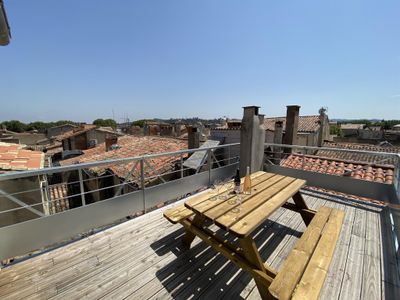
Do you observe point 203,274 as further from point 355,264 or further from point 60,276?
point 355,264

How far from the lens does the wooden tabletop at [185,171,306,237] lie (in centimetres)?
139

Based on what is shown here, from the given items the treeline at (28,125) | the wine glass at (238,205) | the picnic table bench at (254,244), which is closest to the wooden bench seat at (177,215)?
the picnic table bench at (254,244)

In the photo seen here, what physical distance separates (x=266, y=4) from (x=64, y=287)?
718 centimetres

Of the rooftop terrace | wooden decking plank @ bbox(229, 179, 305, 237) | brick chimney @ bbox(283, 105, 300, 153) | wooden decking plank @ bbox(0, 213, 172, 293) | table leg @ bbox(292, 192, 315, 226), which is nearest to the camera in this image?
wooden decking plank @ bbox(229, 179, 305, 237)

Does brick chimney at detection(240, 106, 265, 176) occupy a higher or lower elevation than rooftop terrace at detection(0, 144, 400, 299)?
higher

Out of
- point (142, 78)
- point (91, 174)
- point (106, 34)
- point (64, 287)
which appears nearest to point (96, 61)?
point (106, 34)

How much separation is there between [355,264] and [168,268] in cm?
198

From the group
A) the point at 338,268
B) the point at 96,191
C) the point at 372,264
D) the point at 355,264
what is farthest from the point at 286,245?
the point at 96,191

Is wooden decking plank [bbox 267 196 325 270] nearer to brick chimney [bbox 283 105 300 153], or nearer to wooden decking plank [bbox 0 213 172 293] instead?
wooden decking plank [bbox 0 213 172 293]

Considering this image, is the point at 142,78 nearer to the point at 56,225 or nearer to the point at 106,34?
the point at 106,34

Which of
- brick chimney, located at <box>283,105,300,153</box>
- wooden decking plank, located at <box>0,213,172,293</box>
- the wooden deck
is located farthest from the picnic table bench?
brick chimney, located at <box>283,105,300,153</box>

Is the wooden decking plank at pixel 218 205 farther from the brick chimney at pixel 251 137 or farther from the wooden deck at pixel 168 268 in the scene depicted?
the brick chimney at pixel 251 137

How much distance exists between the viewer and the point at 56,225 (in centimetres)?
212

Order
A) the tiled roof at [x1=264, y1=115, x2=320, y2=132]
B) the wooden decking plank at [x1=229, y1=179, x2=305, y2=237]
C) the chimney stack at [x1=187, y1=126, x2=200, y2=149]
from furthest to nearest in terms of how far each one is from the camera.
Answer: the tiled roof at [x1=264, y1=115, x2=320, y2=132] → the chimney stack at [x1=187, y1=126, x2=200, y2=149] → the wooden decking plank at [x1=229, y1=179, x2=305, y2=237]
